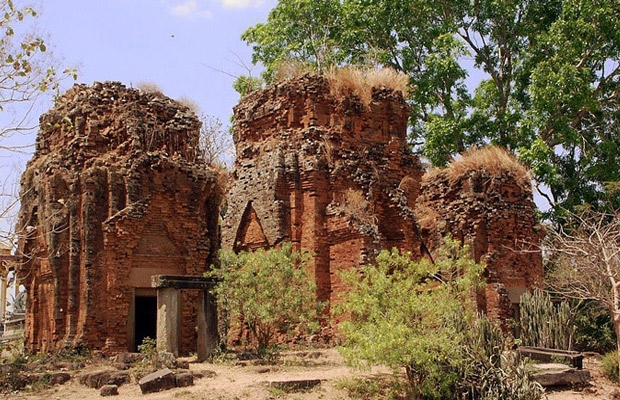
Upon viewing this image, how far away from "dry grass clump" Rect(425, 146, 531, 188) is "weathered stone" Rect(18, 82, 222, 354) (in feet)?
24.4

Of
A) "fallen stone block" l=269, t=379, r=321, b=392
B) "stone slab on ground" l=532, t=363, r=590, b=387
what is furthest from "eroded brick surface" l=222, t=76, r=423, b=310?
"fallen stone block" l=269, t=379, r=321, b=392

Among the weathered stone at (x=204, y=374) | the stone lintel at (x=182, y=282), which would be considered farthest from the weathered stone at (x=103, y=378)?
the stone lintel at (x=182, y=282)

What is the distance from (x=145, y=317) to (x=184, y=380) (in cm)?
630

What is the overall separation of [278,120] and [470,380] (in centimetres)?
1003

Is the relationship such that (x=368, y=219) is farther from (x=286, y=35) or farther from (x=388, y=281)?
(x=286, y=35)

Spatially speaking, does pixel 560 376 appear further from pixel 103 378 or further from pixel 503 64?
pixel 503 64

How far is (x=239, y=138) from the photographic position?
20359 mm

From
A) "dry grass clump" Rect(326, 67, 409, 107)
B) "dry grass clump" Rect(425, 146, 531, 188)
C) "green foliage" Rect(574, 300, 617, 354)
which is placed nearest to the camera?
"dry grass clump" Rect(326, 67, 409, 107)

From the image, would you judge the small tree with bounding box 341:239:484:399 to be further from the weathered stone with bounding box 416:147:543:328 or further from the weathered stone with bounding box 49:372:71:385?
the weathered stone with bounding box 416:147:543:328

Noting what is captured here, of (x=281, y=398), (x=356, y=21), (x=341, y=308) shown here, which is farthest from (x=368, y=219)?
(x=356, y=21)

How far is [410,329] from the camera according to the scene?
35.2ft

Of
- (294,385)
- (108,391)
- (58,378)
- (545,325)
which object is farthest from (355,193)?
(108,391)

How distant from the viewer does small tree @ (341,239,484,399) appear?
34.8 ft

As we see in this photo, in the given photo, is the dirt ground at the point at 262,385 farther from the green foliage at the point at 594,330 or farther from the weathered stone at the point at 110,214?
the green foliage at the point at 594,330
